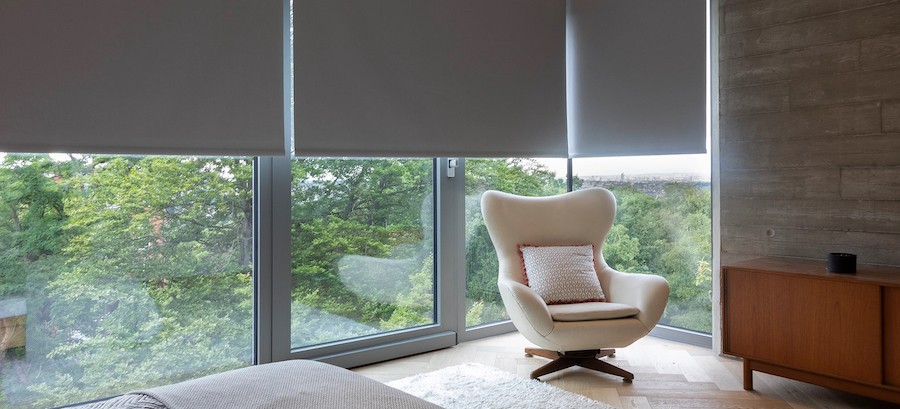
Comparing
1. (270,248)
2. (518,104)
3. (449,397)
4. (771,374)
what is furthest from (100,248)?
(771,374)

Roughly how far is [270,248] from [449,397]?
121 centimetres

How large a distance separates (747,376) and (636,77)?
1.99 metres

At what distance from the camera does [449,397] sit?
333 centimetres

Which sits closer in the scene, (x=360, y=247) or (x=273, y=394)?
(x=273, y=394)

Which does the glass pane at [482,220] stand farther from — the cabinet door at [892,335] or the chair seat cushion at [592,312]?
the cabinet door at [892,335]

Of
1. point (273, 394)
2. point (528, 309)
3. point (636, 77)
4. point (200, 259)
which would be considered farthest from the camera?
point (636, 77)

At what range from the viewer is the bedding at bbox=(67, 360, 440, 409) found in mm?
1671

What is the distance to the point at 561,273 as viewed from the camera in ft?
12.8

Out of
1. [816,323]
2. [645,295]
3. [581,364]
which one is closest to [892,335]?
[816,323]

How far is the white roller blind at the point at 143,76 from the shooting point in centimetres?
278

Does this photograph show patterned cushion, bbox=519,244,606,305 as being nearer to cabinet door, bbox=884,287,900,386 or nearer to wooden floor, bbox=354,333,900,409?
wooden floor, bbox=354,333,900,409

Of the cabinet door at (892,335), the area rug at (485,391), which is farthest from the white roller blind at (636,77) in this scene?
the area rug at (485,391)

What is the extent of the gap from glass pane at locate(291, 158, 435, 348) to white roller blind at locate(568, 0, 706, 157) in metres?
1.22

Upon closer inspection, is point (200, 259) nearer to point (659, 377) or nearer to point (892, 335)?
point (659, 377)
